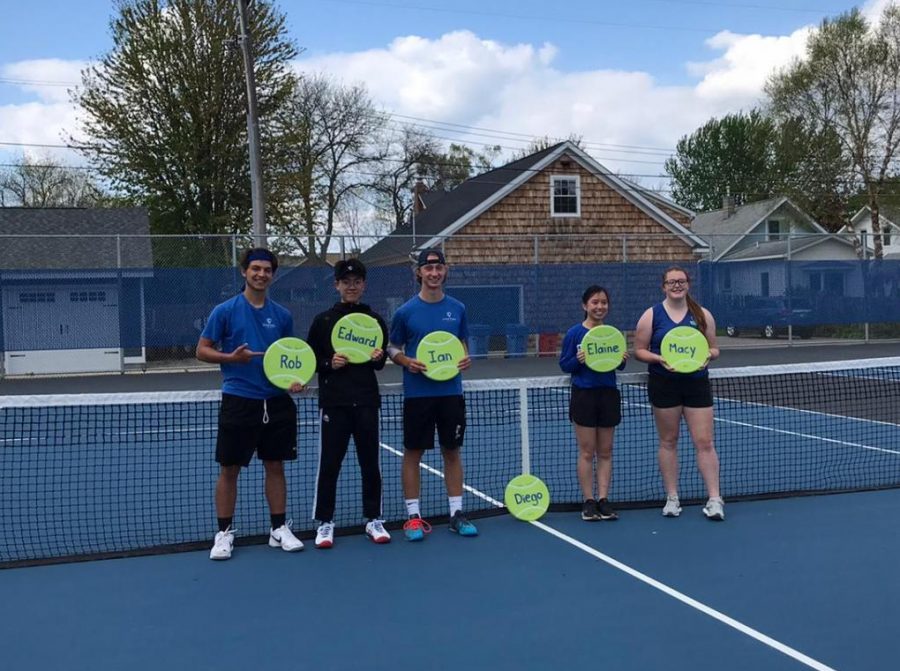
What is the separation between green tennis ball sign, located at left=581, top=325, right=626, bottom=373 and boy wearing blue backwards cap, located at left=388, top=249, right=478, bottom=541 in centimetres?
85

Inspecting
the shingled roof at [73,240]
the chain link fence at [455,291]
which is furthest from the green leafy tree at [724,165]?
the shingled roof at [73,240]

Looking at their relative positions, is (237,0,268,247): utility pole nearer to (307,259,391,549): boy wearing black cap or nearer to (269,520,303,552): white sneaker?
(307,259,391,549): boy wearing black cap

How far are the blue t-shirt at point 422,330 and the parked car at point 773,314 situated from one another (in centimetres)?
1797

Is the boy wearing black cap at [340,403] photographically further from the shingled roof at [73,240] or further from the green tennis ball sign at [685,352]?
the shingled roof at [73,240]

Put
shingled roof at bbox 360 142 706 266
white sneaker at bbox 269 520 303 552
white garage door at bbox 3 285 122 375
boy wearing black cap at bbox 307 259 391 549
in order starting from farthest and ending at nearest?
shingled roof at bbox 360 142 706 266, white garage door at bbox 3 285 122 375, boy wearing black cap at bbox 307 259 391 549, white sneaker at bbox 269 520 303 552

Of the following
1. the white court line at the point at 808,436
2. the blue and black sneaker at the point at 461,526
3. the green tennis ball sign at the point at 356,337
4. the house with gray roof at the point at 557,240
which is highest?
the house with gray roof at the point at 557,240

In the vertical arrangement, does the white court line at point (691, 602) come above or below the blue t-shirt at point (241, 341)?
below

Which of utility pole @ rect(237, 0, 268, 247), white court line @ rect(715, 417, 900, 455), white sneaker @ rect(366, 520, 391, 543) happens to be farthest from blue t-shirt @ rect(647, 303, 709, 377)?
utility pole @ rect(237, 0, 268, 247)

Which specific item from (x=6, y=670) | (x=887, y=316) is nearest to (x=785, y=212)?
(x=887, y=316)

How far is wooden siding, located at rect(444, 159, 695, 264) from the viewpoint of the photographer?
2486 centimetres

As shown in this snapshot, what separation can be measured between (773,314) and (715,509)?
18234 mm

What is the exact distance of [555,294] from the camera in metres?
21.6

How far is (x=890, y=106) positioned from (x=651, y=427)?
31.4 m

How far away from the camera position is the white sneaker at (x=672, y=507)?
6.32 metres
